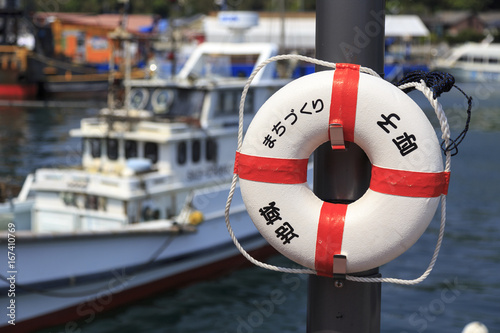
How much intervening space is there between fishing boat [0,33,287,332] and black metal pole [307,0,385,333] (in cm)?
607

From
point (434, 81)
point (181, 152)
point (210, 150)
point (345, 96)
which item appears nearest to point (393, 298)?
point (210, 150)

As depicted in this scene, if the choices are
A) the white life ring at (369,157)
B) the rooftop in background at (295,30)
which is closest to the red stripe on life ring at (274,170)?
the white life ring at (369,157)

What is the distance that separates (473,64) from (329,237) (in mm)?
56194

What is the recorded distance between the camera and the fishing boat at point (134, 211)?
347 inches

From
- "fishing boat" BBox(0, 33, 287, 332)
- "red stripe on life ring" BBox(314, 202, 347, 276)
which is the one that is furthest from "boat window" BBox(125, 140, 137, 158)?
"red stripe on life ring" BBox(314, 202, 347, 276)

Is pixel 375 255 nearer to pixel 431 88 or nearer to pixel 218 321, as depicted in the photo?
pixel 431 88

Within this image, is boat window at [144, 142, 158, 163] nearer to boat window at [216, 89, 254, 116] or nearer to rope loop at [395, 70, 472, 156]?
boat window at [216, 89, 254, 116]

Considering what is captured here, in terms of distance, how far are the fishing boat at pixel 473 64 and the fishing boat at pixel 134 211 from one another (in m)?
44.5

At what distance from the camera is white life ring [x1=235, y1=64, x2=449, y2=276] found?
269 centimetres

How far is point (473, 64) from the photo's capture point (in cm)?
5559

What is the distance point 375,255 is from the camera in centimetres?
272

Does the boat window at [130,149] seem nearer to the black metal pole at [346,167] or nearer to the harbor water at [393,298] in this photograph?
the harbor water at [393,298]

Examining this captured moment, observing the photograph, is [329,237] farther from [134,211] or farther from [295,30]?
[295,30]

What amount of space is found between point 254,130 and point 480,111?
115 ft
